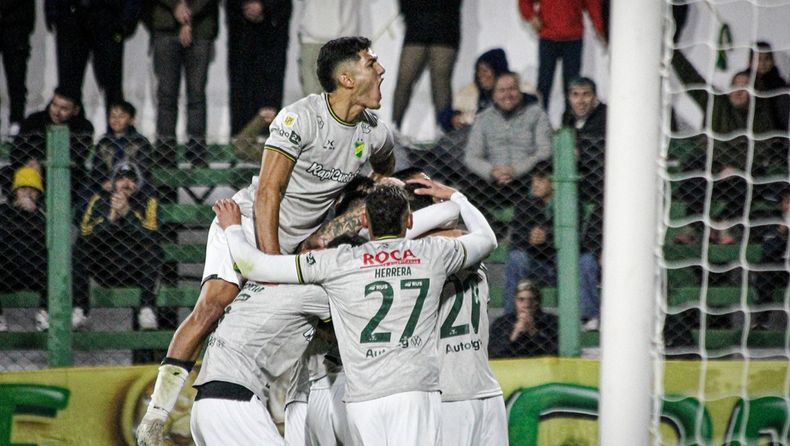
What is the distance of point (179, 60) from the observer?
800 cm

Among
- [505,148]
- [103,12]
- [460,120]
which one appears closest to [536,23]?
[460,120]

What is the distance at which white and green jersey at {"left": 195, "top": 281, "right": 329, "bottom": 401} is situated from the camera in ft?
15.0

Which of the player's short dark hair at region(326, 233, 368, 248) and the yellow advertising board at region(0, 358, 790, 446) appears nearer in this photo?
the player's short dark hair at region(326, 233, 368, 248)

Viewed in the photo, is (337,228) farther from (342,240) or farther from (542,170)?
(542,170)

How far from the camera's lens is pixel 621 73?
375 centimetres

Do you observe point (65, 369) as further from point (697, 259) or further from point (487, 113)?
point (697, 259)

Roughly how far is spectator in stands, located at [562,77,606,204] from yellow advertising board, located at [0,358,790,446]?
124cm

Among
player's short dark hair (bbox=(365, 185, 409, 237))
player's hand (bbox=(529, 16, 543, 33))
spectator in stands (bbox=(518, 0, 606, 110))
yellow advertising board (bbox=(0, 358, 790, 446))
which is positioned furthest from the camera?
player's hand (bbox=(529, 16, 543, 33))

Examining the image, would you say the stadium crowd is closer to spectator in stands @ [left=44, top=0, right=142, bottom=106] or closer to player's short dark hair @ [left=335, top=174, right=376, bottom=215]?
spectator in stands @ [left=44, top=0, right=142, bottom=106]

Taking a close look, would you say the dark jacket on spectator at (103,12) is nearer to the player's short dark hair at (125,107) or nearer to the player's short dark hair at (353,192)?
the player's short dark hair at (125,107)

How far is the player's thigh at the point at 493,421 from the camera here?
505 centimetres

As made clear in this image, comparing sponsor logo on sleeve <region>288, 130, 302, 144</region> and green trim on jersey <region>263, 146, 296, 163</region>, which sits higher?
sponsor logo on sleeve <region>288, 130, 302, 144</region>

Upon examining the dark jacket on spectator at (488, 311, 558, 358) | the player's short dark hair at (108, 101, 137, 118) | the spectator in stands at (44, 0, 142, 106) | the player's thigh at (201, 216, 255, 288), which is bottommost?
the dark jacket on spectator at (488, 311, 558, 358)

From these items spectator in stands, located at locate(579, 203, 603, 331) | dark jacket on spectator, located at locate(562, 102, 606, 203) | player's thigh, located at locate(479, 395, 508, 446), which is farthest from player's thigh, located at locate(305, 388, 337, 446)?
dark jacket on spectator, located at locate(562, 102, 606, 203)
